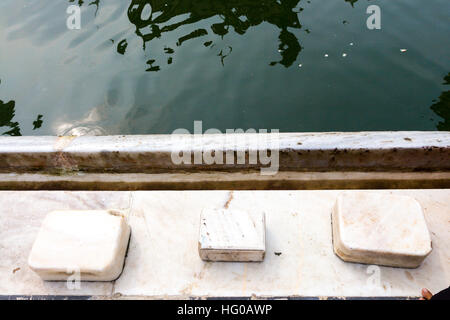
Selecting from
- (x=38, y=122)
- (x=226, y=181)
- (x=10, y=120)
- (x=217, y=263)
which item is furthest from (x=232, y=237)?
(x=10, y=120)

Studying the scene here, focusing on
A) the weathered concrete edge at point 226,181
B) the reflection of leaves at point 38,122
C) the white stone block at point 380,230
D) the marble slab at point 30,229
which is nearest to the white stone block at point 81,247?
the marble slab at point 30,229

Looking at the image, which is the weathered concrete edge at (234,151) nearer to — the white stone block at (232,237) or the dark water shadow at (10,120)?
the white stone block at (232,237)

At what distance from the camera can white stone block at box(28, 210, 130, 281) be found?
5.75ft

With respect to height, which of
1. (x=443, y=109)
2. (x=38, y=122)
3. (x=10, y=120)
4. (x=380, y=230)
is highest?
(x=10, y=120)

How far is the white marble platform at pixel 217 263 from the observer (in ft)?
5.91

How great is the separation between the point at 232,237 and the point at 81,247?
2.86 ft

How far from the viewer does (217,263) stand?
6.29 ft

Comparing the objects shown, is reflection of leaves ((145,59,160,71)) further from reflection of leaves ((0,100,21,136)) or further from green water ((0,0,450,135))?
reflection of leaves ((0,100,21,136))

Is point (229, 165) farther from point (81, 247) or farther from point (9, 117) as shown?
point (9, 117)

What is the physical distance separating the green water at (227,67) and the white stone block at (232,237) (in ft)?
6.96

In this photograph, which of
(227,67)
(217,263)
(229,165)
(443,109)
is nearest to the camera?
(217,263)

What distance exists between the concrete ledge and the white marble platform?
0.30 metres

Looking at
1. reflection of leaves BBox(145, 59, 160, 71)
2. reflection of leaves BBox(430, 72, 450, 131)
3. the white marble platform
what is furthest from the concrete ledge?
reflection of leaves BBox(145, 59, 160, 71)
